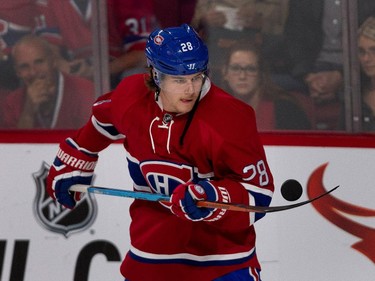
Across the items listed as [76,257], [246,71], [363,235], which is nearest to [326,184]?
[363,235]

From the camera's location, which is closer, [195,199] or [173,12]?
[195,199]

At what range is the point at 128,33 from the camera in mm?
4629

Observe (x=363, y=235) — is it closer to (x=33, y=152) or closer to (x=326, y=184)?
(x=326, y=184)

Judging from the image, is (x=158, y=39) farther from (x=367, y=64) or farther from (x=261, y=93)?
(x=367, y=64)

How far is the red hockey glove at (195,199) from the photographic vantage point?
3287 millimetres

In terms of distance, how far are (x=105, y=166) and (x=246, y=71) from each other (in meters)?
0.62

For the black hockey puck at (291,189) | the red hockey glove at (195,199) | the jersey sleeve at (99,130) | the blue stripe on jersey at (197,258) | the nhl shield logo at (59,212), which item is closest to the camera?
the red hockey glove at (195,199)

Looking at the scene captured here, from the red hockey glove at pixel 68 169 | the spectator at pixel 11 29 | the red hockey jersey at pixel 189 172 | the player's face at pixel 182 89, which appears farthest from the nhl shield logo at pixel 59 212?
the player's face at pixel 182 89

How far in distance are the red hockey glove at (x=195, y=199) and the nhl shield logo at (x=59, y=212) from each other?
1.16m

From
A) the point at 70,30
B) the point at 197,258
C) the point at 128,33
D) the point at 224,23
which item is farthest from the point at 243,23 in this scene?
the point at 197,258

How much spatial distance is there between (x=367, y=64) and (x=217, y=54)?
0.54m

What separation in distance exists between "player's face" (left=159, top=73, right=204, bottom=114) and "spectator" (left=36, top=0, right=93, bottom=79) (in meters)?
1.21

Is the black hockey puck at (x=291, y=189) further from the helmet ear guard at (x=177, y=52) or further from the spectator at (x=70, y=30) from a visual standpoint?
the helmet ear guard at (x=177, y=52)

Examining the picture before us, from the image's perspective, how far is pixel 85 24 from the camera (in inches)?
181
